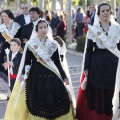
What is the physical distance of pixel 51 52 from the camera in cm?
598

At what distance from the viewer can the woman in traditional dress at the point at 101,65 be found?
5977mm

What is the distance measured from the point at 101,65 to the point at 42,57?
77 centimetres

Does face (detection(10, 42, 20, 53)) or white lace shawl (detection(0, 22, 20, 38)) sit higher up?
white lace shawl (detection(0, 22, 20, 38))

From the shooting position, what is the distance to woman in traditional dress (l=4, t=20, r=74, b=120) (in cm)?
586

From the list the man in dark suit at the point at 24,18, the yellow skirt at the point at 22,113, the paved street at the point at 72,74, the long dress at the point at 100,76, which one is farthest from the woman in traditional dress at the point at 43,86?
the man in dark suit at the point at 24,18

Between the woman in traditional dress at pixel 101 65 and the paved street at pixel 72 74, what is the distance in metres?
1.71

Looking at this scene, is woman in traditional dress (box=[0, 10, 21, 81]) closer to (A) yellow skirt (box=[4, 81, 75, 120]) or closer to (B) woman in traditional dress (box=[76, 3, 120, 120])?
(A) yellow skirt (box=[4, 81, 75, 120])

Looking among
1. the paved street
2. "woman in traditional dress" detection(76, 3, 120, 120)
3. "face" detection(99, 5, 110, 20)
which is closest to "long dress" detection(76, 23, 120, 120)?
"woman in traditional dress" detection(76, 3, 120, 120)

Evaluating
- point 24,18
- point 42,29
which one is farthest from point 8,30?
point 42,29

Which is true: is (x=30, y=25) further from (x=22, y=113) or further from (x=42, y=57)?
(x=22, y=113)

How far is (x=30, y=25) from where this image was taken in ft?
26.1

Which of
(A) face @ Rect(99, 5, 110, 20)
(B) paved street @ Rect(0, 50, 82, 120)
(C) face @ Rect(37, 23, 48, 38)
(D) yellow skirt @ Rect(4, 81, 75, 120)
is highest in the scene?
(A) face @ Rect(99, 5, 110, 20)

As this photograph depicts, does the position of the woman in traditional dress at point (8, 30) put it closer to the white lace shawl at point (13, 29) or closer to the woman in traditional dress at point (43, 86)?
the white lace shawl at point (13, 29)

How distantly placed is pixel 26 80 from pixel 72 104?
26.5 inches
